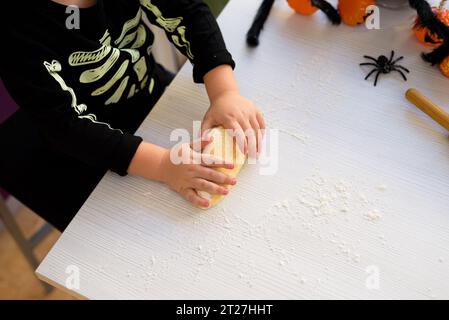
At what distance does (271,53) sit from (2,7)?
0.38 metres

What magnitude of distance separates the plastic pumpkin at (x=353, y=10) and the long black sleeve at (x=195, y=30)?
209mm

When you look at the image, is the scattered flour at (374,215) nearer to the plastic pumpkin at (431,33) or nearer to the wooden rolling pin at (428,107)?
the wooden rolling pin at (428,107)

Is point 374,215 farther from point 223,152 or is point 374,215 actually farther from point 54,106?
point 54,106

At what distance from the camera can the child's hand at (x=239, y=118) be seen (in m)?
0.55

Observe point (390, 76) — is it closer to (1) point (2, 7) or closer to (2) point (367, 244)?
(2) point (367, 244)

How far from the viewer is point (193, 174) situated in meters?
0.53

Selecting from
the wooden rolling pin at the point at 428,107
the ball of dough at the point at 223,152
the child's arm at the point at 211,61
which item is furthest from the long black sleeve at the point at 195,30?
the wooden rolling pin at the point at 428,107

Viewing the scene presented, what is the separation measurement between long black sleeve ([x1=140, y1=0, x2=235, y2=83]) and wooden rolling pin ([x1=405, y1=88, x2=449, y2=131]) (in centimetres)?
27

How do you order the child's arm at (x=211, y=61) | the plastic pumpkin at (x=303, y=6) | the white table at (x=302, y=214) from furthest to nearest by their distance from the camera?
the plastic pumpkin at (x=303, y=6) → the child's arm at (x=211, y=61) → the white table at (x=302, y=214)

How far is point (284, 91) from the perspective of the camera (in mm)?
600

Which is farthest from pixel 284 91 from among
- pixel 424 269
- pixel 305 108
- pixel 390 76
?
pixel 424 269

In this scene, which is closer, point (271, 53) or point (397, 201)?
point (397, 201)

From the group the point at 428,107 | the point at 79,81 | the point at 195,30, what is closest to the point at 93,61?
the point at 79,81

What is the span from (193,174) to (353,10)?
0.38 meters
